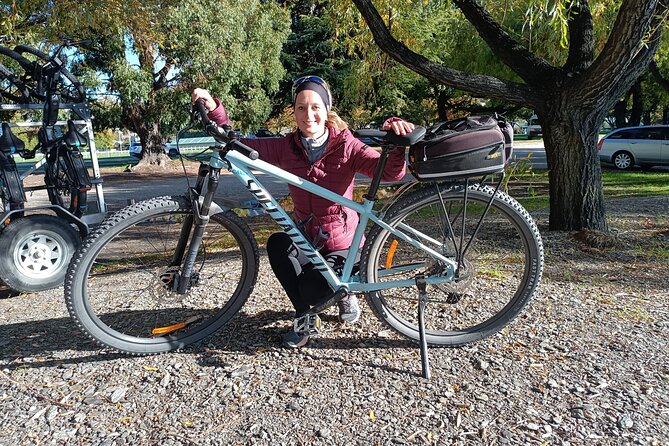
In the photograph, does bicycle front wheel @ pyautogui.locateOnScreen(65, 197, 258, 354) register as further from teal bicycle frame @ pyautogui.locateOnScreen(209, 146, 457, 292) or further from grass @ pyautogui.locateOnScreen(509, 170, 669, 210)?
grass @ pyautogui.locateOnScreen(509, 170, 669, 210)

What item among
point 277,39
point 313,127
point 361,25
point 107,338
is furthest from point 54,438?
point 277,39

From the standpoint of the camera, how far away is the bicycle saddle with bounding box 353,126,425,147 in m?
2.55

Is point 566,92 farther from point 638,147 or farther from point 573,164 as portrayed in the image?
point 638,147

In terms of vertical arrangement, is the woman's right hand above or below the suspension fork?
above

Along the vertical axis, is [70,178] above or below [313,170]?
above

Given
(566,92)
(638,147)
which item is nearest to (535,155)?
(638,147)

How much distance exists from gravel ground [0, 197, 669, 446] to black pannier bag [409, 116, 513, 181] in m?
1.07

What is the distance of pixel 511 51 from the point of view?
5.35 meters

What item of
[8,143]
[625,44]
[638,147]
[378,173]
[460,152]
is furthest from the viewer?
[638,147]

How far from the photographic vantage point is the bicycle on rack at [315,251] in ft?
8.82

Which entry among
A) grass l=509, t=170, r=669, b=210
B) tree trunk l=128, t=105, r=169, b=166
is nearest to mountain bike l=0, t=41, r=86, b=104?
grass l=509, t=170, r=669, b=210

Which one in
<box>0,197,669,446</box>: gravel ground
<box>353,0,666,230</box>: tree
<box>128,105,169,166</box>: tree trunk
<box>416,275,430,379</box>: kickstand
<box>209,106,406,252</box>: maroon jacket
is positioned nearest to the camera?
<box>0,197,669,446</box>: gravel ground

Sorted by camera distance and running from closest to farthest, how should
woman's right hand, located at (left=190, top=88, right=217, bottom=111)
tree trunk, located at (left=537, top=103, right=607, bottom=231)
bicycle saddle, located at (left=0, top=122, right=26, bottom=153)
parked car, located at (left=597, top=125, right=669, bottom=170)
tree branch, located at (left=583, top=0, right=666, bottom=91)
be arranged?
woman's right hand, located at (left=190, top=88, right=217, bottom=111)
tree branch, located at (left=583, top=0, right=666, bottom=91)
bicycle saddle, located at (left=0, top=122, right=26, bottom=153)
tree trunk, located at (left=537, top=103, right=607, bottom=231)
parked car, located at (left=597, top=125, right=669, bottom=170)

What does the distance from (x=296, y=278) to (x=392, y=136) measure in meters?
1.04
